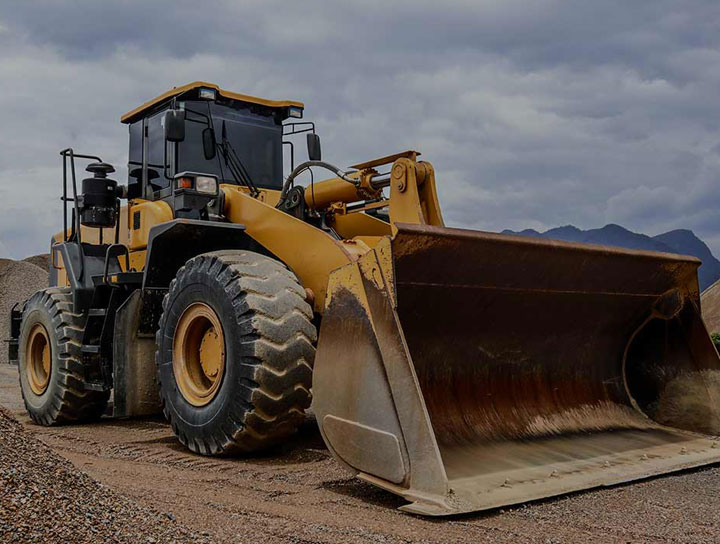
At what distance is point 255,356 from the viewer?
180 inches

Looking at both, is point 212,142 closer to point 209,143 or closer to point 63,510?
point 209,143

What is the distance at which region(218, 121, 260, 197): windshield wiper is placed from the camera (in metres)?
6.98

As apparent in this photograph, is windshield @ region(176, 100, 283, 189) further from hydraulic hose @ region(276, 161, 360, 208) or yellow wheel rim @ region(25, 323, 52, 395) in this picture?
yellow wheel rim @ region(25, 323, 52, 395)

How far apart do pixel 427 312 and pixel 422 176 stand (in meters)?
1.31

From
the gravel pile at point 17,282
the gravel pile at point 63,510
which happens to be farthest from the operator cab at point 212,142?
the gravel pile at point 17,282

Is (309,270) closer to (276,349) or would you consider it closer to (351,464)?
(276,349)

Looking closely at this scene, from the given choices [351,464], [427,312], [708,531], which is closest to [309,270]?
[427,312]

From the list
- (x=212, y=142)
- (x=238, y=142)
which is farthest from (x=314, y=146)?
(x=212, y=142)

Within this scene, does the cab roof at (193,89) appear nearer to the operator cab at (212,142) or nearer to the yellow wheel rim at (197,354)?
the operator cab at (212,142)

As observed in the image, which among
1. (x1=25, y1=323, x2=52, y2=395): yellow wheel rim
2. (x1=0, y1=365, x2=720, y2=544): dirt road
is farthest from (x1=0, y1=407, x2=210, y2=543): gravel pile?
(x1=25, y1=323, x2=52, y2=395): yellow wheel rim

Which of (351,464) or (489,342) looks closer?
(351,464)

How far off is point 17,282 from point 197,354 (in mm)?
14595

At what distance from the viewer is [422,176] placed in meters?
5.36

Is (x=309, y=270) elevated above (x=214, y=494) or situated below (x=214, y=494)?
above
